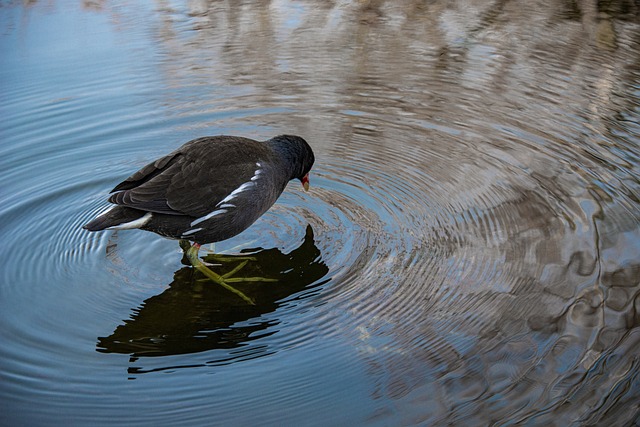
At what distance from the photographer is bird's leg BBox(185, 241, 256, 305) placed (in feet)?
12.9

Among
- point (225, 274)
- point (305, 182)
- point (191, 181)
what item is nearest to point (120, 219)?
point (191, 181)

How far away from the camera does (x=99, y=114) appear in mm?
Answer: 5859

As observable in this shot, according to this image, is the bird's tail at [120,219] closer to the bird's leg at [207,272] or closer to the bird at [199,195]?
the bird at [199,195]

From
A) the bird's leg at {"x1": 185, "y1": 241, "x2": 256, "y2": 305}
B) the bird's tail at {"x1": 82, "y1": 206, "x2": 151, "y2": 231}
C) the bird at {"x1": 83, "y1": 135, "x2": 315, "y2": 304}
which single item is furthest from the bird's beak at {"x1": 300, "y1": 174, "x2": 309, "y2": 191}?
the bird's tail at {"x1": 82, "y1": 206, "x2": 151, "y2": 231}

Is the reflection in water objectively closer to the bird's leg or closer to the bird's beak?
the bird's leg

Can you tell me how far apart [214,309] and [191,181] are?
73cm

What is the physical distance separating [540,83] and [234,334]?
3.72 m

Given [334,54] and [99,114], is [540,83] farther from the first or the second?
[99,114]

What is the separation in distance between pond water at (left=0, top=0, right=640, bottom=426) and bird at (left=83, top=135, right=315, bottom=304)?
0.92ft

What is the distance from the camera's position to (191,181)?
4055mm

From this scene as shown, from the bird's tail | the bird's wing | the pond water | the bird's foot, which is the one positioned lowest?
the bird's foot

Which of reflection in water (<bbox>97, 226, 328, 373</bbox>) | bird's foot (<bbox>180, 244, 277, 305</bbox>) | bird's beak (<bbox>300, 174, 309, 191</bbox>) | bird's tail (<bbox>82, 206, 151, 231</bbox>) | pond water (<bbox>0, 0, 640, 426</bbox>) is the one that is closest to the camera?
pond water (<bbox>0, 0, 640, 426</bbox>)

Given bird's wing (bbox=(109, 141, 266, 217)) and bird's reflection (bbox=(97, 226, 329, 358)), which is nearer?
bird's reflection (bbox=(97, 226, 329, 358))

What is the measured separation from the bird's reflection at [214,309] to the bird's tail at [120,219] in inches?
15.9
